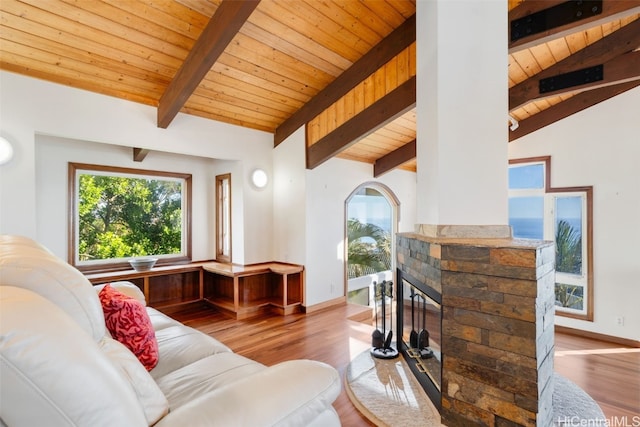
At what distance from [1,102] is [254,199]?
2.61m

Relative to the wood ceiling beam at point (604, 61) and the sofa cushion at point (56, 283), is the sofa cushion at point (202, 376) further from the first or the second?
the wood ceiling beam at point (604, 61)

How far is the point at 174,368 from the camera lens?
5.83 ft

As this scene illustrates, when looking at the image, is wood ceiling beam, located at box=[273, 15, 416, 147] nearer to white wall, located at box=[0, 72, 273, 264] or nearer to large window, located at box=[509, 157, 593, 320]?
white wall, located at box=[0, 72, 273, 264]

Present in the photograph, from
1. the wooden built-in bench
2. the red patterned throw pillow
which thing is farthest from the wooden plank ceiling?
the red patterned throw pillow

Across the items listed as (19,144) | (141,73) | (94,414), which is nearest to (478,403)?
(94,414)

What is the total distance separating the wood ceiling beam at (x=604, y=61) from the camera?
10.2 ft

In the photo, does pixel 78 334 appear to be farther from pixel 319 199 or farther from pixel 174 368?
pixel 319 199

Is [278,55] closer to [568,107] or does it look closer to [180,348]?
[180,348]

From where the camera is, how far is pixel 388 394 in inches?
91.2

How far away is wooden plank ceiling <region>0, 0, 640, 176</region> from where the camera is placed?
2537mm

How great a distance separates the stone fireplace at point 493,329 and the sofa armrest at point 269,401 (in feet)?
3.46

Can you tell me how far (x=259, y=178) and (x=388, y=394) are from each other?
311cm

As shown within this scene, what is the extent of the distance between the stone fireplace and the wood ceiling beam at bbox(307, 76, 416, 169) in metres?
1.76

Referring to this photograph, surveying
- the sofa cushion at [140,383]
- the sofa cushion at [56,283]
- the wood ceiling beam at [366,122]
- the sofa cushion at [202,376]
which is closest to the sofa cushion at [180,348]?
the sofa cushion at [202,376]
